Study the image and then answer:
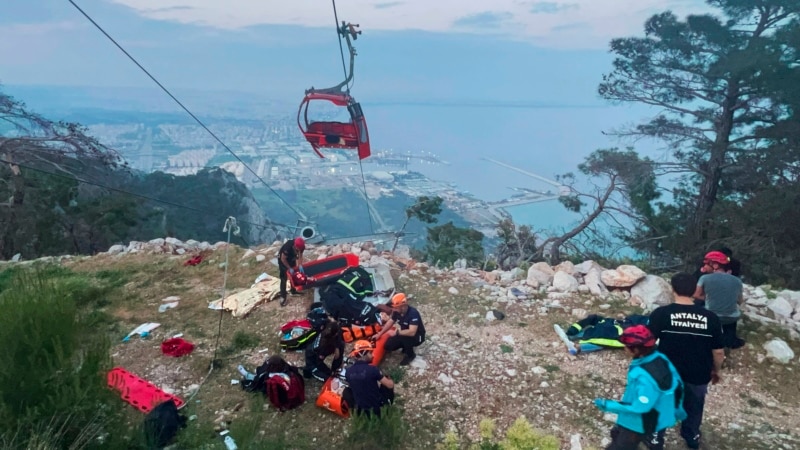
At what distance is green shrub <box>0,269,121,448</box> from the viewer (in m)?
3.88

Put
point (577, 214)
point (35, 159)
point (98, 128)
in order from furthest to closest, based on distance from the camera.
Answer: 1. point (98, 128)
2. point (577, 214)
3. point (35, 159)

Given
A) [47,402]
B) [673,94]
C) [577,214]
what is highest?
[673,94]

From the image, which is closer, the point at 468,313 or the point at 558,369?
the point at 558,369

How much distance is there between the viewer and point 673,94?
1573 centimetres

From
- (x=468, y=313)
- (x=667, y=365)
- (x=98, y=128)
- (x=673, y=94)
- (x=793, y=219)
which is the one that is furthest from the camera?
(x=98, y=128)

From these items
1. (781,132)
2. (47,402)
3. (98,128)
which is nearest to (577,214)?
(781,132)

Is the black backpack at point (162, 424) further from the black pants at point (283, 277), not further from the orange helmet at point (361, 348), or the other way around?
the black pants at point (283, 277)

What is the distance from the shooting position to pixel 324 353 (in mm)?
6262

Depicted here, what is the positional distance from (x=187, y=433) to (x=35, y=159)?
13.0m

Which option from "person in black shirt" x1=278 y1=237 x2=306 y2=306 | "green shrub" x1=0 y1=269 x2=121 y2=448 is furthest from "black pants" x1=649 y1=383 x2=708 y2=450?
"person in black shirt" x1=278 y1=237 x2=306 y2=306

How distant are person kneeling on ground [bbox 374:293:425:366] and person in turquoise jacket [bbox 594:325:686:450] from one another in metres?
2.83

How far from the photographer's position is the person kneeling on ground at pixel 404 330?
6.45m

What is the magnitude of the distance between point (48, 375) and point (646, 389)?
15.3 ft

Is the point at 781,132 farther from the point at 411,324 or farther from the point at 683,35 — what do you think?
the point at 411,324
